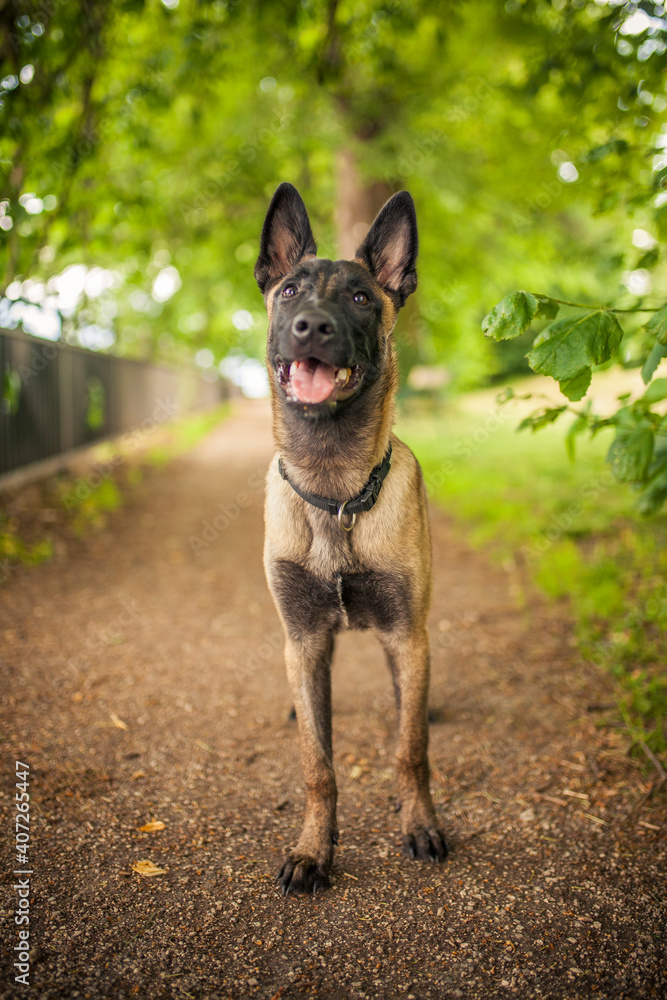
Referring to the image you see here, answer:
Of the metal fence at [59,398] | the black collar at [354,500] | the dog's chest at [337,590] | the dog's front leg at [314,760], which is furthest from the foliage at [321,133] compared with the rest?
the dog's front leg at [314,760]

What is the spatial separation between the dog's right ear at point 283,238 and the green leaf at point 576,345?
1231 millimetres

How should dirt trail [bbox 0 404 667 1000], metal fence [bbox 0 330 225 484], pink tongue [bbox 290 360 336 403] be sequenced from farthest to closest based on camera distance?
metal fence [bbox 0 330 225 484], pink tongue [bbox 290 360 336 403], dirt trail [bbox 0 404 667 1000]

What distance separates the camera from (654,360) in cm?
261

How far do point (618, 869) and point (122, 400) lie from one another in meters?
12.3

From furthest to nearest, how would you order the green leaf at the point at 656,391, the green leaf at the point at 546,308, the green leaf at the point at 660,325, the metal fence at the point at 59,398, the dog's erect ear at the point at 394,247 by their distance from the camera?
the metal fence at the point at 59,398 → the green leaf at the point at 656,391 → the dog's erect ear at the point at 394,247 → the green leaf at the point at 546,308 → the green leaf at the point at 660,325

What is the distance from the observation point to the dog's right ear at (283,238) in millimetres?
2902

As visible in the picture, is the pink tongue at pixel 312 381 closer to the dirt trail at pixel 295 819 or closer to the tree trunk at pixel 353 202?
the dirt trail at pixel 295 819

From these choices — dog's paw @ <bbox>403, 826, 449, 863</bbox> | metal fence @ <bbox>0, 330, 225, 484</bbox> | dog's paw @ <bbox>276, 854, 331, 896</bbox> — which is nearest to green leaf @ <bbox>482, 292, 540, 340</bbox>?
dog's paw @ <bbox>403, 826, 449, 863</bbox>

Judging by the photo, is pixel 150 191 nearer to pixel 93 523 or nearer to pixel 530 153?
pixel 93 523

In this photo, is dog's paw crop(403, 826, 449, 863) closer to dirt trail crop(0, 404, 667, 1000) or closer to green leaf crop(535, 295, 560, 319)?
dirt trail crop(0, 404, 667, 1000)

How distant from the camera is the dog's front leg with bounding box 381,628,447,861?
2.65 metres

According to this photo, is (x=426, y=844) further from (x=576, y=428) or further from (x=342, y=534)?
(x=576, y=428)

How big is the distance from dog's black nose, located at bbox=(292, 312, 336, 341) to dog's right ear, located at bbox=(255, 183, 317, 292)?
2.43ft

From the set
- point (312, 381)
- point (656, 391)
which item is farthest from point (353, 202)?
point (312, 381)
